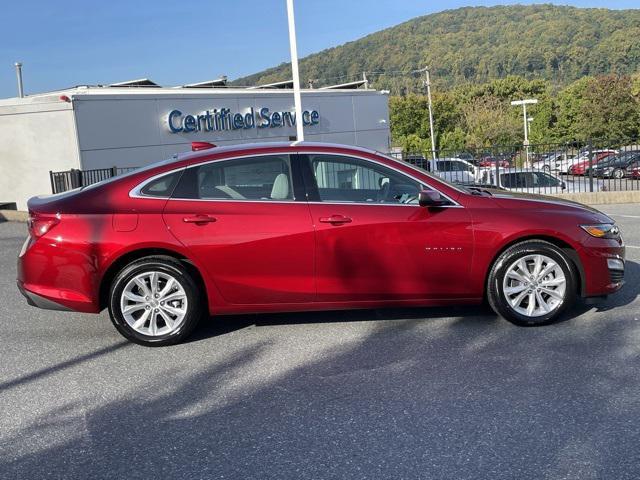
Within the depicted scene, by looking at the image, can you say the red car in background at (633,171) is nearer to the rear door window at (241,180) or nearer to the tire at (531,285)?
the tire at (531,285)

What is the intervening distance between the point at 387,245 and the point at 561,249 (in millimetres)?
1438

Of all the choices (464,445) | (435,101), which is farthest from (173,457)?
(435,101)

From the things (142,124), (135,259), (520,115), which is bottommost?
(135,259)

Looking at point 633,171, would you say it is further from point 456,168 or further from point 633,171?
point 456,168

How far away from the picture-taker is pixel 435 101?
7906 centimetres

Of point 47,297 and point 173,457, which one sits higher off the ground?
point 47,297

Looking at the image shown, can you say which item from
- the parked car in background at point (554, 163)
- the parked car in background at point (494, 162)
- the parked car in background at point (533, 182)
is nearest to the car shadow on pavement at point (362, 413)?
the parked car in background at point (494, 162)

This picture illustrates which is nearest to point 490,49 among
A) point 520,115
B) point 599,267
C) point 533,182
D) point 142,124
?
Answer: point 520,115

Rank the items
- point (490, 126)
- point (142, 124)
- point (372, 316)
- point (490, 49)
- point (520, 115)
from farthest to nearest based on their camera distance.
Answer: point (490, 49), point (520, 115), point (490, 126), point (142, 124), point (372, 316)

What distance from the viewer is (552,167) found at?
60.0ft

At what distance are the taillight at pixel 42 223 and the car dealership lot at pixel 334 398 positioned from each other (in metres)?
0.95

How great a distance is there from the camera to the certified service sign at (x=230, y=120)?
24.5 m

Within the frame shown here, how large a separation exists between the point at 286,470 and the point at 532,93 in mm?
94351

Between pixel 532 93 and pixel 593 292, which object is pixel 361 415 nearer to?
pixel 593 292
